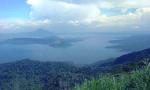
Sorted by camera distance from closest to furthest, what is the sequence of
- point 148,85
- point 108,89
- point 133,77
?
point 148,85
point 108,89
point 133,77

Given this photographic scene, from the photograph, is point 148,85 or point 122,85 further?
point 122,85

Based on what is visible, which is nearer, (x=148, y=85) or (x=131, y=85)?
(x=148, y=85)

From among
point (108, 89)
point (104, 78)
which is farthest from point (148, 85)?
point (104, 78)

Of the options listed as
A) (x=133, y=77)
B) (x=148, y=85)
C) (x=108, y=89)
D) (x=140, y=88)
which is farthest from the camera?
(x=133, y=77)

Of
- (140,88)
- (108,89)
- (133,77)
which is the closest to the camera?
(140,88)

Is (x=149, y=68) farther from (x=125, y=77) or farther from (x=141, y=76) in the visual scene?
(x=125, y=77)

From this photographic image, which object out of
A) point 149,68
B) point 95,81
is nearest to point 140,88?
point 149,68

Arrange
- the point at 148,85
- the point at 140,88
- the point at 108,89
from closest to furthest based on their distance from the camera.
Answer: the point at 148,85, the point at 140,88, the point at 108,89

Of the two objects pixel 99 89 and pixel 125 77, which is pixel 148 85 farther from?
pixel 125 77
